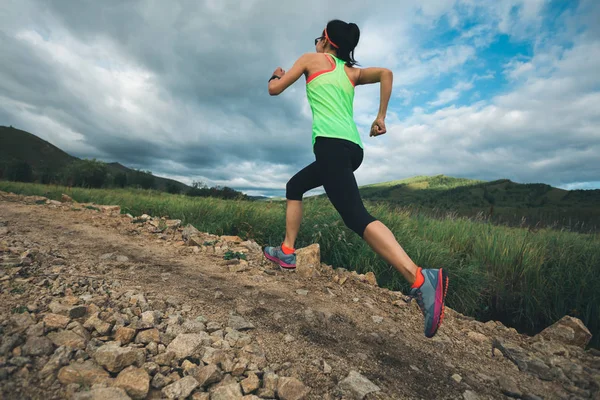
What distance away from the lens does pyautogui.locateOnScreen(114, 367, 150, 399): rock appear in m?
1.15

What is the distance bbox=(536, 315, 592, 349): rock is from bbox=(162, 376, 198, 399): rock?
2.74 metres

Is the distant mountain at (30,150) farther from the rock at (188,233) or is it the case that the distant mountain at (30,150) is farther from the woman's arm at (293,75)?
the woman's arm at (293,75)

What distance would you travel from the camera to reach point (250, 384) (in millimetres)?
1287

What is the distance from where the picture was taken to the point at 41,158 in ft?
332

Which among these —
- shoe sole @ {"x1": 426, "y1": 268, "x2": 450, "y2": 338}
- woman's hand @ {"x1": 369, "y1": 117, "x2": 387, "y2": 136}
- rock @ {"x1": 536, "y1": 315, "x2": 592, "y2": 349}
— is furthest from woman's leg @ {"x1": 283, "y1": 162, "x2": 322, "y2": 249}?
rock @ {"x1": 536, "y1": 315, "x2": 592, "y2": 349}

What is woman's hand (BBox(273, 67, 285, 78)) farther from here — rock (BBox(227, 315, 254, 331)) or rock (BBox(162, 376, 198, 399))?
rock (BBox(162, 376, 198, 399))

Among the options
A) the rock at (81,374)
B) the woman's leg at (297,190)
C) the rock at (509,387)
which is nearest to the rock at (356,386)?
the rock at (509,387)

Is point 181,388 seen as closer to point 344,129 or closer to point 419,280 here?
point 419,280

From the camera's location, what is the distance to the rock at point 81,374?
3.74ft

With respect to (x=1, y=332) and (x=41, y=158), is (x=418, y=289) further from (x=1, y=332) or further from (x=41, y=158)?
(x=41, y=158)

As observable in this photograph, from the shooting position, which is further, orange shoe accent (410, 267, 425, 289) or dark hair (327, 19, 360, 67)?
dark hair (327, 19, 360, 67)

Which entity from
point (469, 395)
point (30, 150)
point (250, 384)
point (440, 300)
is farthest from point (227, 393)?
point (30, 150)

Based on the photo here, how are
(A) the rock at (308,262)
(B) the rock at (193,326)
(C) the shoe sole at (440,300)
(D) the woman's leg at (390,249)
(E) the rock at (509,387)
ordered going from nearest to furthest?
(E) the rock at (509,387) < (B) the rock at (193,326) < (C) the shoe sole at (440,300) < (D) the woman's leg at (390,249) < (A) the rock at (308,262)

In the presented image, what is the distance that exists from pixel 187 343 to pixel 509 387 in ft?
5.85
